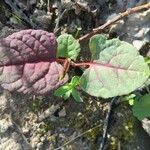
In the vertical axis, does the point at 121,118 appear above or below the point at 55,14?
below

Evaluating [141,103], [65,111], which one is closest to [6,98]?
[65,111]

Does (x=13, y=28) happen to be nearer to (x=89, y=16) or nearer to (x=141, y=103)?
(x=89, y=16)

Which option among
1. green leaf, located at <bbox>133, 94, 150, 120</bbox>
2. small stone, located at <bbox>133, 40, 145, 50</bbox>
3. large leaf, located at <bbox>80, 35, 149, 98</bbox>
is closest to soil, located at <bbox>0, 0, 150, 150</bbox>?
small stone, located at <bbox>133, 40, 145, 50</bbox>

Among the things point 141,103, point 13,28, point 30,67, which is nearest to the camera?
point 30,67

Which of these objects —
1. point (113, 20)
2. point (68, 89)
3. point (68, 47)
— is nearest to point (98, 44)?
point (68, 47)

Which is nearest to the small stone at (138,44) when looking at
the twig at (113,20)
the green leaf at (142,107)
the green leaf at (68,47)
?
the twig at (113,20)

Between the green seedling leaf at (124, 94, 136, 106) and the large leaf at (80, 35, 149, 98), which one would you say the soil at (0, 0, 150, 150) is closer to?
the green seedling leaf at (124, 94, 136, 106)
